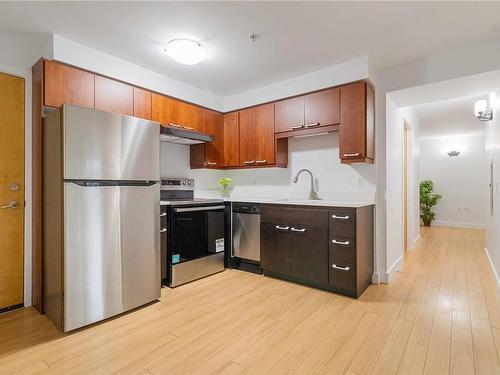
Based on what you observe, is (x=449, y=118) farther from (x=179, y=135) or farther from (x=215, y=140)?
(x=179, y=135)

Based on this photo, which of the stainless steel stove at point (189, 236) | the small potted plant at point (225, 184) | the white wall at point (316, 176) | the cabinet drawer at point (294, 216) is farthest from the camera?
the small potted plant at point (225, 184)

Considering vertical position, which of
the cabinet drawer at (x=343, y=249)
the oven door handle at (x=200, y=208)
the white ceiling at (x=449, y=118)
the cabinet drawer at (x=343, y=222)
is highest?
the white ceiling at (x=449, y=118)

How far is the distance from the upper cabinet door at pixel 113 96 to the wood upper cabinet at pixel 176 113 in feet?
0.97

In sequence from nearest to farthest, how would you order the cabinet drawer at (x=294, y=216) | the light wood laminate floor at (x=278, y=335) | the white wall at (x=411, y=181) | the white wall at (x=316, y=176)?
the light wood laminate floor at (x=278, y=335), the cabinet drawer at (x=294, y=216), the white wall at (x=316, y=176), the white wall at (x=411, y=181)

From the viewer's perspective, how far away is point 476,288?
2.84m

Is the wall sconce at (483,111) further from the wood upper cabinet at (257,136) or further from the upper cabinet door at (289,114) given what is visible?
the wood upper cabinet at (257,136)

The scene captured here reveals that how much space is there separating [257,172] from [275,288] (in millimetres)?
1737

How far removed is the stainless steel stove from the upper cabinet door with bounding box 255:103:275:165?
812mm

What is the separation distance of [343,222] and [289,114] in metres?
1.46

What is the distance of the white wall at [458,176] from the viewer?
22.6 feet

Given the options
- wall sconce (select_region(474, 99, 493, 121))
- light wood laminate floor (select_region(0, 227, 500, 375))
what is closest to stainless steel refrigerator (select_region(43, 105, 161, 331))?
light wood laminate floor (select_region(0, 227, 500, 375))

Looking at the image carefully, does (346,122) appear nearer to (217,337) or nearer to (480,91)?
(480,91)

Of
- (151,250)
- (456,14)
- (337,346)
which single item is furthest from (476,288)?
(151,250)

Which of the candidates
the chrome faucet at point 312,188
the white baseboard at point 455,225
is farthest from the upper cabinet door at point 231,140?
the white baseboard at point 455,225
